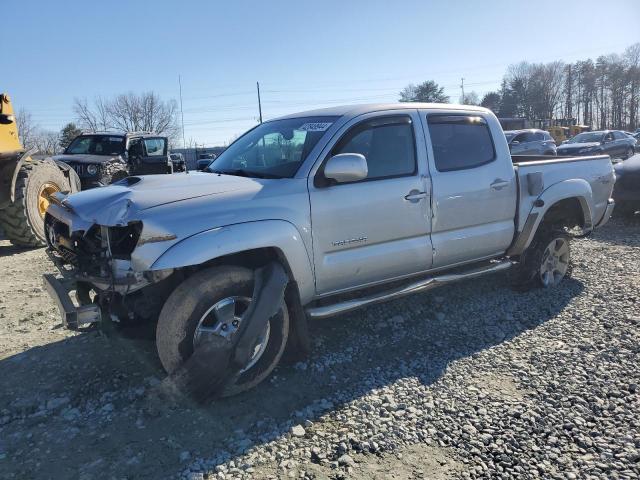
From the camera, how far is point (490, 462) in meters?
2.74

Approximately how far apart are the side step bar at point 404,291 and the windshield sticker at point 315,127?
141 centimetres

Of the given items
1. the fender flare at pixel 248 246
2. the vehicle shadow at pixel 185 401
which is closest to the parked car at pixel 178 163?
the vehicle shadow at pixel 185 401

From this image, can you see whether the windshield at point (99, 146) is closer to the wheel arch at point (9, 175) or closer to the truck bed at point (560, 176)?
the wheel arch at point (9, 175)

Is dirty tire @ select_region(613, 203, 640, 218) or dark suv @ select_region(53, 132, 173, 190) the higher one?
dark suv @ select_region(53, 132, 173, 190)

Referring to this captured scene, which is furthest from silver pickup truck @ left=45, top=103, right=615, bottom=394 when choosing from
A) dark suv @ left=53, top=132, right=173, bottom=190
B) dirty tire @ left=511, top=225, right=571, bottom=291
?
dark suv @ left=53, top=132, right=173, bottom=190

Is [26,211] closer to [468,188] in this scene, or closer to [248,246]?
[248,246]

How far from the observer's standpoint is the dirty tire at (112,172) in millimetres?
10848

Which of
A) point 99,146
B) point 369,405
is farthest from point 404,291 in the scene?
point 99,146

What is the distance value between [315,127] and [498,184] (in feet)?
6.32

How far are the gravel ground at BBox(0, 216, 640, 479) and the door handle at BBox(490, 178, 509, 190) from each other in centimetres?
124

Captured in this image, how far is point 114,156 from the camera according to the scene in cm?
1164

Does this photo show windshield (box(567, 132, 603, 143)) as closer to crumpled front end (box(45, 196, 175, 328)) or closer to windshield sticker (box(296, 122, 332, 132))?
windshield sticker (box(296, 122, 332, 132))

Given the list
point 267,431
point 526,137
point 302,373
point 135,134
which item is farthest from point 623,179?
point 526,137

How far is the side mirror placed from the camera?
3.61 meters
